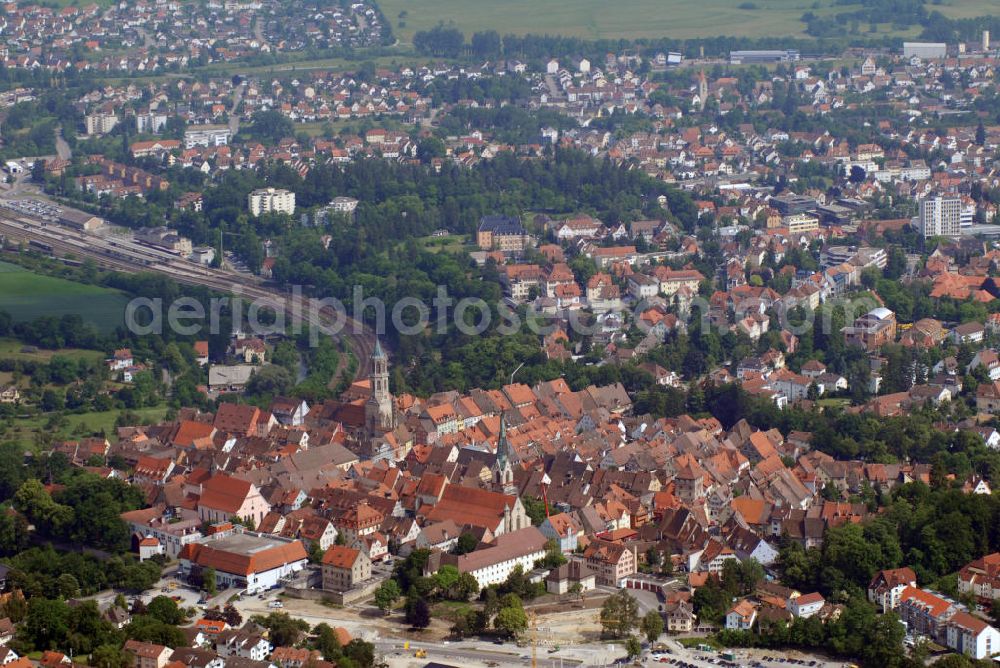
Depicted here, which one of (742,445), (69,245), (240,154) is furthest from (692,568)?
(240,154)

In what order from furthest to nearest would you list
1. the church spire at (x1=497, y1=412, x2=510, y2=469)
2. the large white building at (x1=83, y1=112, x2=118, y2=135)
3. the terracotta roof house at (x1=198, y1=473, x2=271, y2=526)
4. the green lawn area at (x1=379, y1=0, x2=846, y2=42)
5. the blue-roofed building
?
the green lawn area at (x1=379, y1=0, x2=846, y2=42)
the large white building at (x1=83, y1=112, x2=118, y2=135)
the blue-roofed building
the church spire at (x1=497, y1=412, x2=510, y2=469)
the terracotta roof house at (x1=198, y1=473, x2=271, y2=526)

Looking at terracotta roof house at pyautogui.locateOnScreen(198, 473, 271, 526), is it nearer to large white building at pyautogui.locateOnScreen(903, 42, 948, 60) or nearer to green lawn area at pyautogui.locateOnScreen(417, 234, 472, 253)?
green lawn area at pyautogui.locateOnScreen(417, 234, 472, 253)

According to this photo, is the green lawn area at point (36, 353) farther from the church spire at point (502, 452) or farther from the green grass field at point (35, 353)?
the church spire at point (502, 452)

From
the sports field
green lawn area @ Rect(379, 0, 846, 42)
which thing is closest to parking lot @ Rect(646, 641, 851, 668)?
the sports field

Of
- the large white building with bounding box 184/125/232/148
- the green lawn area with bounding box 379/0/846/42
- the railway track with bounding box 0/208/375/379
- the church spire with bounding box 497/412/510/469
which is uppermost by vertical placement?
the green lawn area with bounding box 379/0/846/42

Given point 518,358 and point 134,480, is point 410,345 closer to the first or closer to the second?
point 518,358

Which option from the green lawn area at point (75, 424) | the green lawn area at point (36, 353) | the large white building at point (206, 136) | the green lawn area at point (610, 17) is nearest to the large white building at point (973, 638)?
the green lawn area at point (75, 424)

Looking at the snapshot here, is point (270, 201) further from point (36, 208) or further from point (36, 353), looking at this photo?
point (36, 353)
